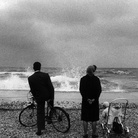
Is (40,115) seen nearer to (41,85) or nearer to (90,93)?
(41,85)

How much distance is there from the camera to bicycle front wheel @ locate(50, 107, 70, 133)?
5172mm

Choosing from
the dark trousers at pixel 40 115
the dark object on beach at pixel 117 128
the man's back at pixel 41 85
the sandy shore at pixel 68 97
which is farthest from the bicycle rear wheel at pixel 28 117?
the sandy shore at pixel 68 97

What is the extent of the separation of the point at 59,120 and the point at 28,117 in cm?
101

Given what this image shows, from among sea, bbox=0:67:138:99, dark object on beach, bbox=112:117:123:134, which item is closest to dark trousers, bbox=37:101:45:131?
dark object on beach, bbox=112:117:123:134

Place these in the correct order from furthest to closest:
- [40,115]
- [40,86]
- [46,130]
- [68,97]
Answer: [68,97]
[46,130]
[40,115]
[40,86]

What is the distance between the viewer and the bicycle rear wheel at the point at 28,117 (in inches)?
223

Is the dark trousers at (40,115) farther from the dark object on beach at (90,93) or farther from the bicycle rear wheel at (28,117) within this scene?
the dark object on beach at (90,93)

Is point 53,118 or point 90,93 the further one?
point 53,118

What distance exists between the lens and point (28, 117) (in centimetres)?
573

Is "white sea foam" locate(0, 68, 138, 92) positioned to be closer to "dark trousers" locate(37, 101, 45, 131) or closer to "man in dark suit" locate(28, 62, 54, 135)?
"dark trousers" locate(37, 101, 45, 131)

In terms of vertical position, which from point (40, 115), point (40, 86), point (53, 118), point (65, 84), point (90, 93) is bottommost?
point (65, 84)

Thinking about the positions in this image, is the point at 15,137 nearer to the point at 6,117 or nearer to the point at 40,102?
the point at 40,102

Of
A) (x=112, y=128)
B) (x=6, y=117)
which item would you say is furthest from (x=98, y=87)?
(x=6, y=117)

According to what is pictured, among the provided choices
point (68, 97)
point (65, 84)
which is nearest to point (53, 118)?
point (68, 97)
